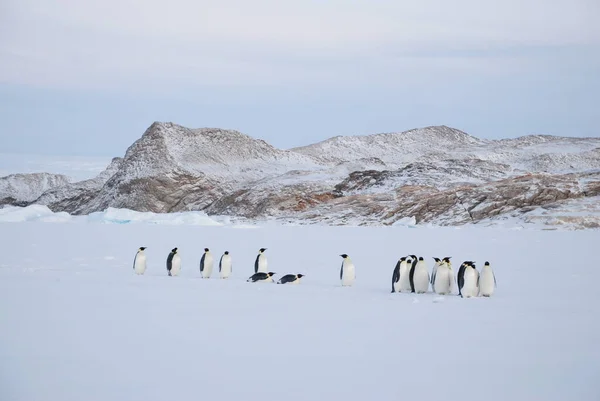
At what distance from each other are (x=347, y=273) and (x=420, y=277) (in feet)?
5.30

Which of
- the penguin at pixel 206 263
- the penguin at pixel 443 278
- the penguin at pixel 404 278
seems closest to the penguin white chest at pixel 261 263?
the penguin at pixel 206 263

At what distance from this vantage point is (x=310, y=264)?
19781 millimetres

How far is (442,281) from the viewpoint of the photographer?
13688mm

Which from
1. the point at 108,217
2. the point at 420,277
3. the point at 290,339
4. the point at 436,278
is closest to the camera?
the point at 290,339

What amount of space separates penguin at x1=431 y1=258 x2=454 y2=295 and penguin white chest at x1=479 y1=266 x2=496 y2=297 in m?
0.72

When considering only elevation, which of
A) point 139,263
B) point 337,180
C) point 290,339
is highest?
point 337,180

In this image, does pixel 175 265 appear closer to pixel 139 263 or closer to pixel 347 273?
pixel 139 263

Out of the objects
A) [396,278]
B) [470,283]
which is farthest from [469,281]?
[396,278]

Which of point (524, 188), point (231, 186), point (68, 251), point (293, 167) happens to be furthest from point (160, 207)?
point (68, 251)

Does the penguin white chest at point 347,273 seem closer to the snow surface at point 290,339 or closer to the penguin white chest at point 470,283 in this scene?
the snow surface at point 290,339

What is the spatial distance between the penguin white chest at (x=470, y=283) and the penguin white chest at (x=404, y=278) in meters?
1.43

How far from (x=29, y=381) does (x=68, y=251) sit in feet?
54.1

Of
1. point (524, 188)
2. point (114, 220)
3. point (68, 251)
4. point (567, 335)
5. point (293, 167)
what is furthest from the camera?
point (293, 167)

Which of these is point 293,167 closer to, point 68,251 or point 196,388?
point 68,251
